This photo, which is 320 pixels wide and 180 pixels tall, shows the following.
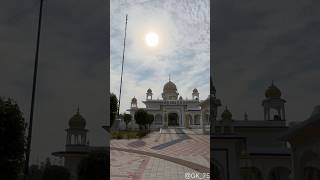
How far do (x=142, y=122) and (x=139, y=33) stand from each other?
79.8 inches

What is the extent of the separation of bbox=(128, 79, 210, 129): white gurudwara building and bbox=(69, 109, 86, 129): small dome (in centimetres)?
85

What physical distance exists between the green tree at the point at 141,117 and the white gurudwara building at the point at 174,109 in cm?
8

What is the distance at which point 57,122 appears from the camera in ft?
26.3

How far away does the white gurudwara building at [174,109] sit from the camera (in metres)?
8.05

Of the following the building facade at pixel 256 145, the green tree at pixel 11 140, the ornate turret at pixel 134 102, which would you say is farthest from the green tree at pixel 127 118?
the green tree at pixel 11 140

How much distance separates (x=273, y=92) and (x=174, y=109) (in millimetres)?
3472

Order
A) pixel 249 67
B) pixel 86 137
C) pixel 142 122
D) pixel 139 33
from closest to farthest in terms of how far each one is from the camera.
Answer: pixel 249 67, pixel 139 33, pixel 86 137, pixel 142 122

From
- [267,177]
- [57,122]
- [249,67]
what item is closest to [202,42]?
[249,67]

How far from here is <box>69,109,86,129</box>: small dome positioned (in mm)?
7957

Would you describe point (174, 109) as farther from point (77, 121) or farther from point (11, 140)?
point (11, 140)

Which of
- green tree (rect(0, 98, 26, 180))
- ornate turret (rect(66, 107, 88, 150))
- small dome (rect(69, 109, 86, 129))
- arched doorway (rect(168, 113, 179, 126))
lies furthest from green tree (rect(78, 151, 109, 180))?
arched doorway (rect(168, 113, 179, 126))

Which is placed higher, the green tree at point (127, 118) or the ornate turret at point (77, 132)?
the green tree at point (127, 118)

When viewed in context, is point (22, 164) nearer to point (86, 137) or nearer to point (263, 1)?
point (86, 137)

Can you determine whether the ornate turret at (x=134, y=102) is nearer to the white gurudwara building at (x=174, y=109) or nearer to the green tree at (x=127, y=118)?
the white gurudwara building at (x=174, y=109)
